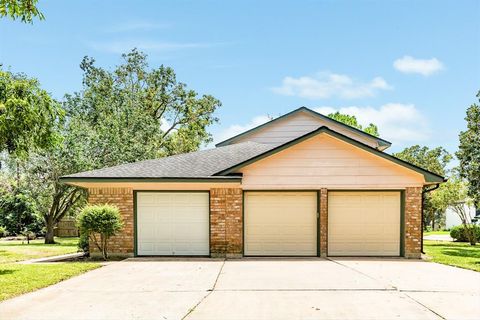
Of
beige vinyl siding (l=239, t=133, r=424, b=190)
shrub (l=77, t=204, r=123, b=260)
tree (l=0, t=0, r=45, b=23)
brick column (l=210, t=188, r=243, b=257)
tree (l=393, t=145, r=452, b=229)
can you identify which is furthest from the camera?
tree (l=393, t=145, r=452, b=229)

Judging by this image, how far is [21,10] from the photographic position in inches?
234

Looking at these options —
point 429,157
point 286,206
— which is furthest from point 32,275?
point 429,157

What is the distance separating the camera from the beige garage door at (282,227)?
43.7 ft

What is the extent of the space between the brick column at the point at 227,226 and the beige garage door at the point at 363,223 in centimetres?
311

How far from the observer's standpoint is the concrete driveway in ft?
20.6

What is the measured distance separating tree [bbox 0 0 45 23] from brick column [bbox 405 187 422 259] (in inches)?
461

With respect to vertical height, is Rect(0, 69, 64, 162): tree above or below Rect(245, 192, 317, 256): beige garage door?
above

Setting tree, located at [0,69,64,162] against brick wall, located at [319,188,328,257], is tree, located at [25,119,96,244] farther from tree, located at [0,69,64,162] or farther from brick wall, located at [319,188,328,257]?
brick wall, located at [319,188,328,257]

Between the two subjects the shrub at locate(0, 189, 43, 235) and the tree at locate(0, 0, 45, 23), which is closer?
the tree at locate(0, 0, 45, 23)

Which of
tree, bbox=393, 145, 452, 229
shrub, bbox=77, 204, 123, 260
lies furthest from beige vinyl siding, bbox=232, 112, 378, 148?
tree, bbox=393, 145, 452, 229

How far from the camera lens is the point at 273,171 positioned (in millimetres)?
13234

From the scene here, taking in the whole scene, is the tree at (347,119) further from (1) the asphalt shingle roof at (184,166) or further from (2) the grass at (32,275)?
(2) the grass at (32,275)

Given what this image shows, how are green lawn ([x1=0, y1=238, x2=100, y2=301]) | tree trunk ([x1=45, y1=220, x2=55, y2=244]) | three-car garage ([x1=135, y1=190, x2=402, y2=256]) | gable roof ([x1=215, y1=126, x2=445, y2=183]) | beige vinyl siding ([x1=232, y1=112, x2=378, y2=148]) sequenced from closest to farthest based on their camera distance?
green lawn ([x1=0, y1=238, x2=100, y2=301]) < gable roof ([x1=215, y1=126, x2=445, y2=183]) < three-car garage ([x1=135, y1=190, x2=402, y2=256]) < beige vinyl siding ([x1=232, y1=112, x2=378, y2=148]) < tree trunk ([x1=45, y1=220, x2=55, y2=244])

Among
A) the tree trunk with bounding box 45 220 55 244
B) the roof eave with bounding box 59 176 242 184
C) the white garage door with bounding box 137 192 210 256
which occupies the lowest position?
the tree trunk with bounding box 45 220 55 244
